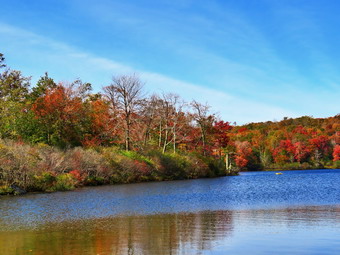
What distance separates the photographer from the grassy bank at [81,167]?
100.0 feet

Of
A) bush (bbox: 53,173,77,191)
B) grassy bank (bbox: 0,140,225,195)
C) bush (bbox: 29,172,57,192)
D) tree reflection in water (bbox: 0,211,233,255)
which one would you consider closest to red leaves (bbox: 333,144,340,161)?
grassy bank (bbox: 0,140,225,195)

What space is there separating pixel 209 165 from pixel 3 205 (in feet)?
138

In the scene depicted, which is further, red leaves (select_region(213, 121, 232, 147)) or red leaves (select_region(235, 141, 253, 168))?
red leaves (select_region(235, 141, 253, 168))

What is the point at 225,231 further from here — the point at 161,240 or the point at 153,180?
the point at 153,180

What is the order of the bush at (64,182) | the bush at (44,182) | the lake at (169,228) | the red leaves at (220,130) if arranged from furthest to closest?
the red leaves at (220,130), the bush at (64,182), the bush at (44,182), the lake at (169,228)

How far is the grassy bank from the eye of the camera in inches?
1200

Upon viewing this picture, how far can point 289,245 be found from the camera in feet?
37.5

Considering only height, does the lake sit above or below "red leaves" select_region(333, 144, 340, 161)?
below

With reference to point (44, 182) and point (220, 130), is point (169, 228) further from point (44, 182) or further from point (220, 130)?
point (220, 130)

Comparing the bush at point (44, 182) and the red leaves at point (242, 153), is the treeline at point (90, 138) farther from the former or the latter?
the red leaves at point (242, 153)

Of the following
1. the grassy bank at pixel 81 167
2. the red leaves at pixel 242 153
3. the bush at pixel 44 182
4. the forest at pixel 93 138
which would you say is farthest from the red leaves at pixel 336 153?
the bush at pixel 44 182

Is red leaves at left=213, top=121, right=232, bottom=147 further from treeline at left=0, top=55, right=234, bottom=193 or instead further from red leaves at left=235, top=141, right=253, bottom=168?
red leaves at left=235, top=141, right=253, bottom=168

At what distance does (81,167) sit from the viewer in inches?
1550

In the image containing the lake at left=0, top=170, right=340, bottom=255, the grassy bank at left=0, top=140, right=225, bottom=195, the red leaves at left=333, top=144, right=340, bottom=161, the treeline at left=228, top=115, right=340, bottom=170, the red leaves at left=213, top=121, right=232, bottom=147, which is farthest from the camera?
the red leaves at left=333, top=144, right=340, bottom=161
